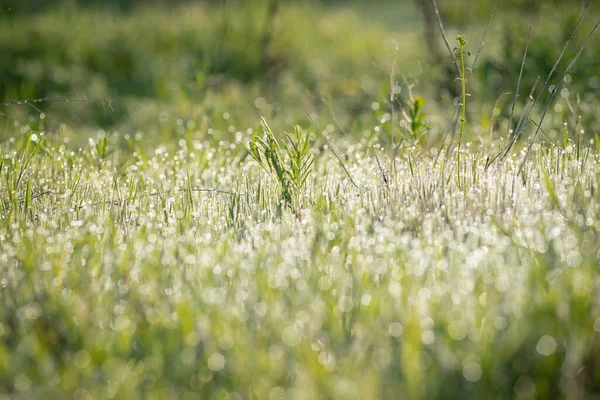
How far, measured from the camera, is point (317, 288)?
4.77ft

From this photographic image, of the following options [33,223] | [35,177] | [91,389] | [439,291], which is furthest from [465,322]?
[35,177]

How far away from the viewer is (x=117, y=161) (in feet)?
9.67

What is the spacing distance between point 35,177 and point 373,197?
149cm

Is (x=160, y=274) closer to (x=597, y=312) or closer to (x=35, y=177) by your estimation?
(x=597, y=312)

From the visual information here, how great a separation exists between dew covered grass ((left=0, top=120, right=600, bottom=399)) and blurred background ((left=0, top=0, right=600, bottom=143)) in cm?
109

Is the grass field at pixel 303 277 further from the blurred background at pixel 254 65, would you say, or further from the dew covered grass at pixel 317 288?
the blurred background at pixel 254 65

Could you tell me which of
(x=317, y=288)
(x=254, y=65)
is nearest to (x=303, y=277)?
(x=317, y=288)

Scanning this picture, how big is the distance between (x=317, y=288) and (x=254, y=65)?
4635 mm

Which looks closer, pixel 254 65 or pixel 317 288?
pixel 317 288

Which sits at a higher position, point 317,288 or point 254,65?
point 254,65

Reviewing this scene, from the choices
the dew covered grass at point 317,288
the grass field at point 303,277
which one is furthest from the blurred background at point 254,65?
the dew covered grass at point 317,288

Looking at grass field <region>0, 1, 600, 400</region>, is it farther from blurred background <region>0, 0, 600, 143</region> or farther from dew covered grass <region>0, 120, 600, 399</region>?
blurred background <region>0, 0, 600, 143</region>

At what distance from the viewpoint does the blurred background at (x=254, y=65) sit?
3.88 meters

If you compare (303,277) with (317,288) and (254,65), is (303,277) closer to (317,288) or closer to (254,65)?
(317,288)
